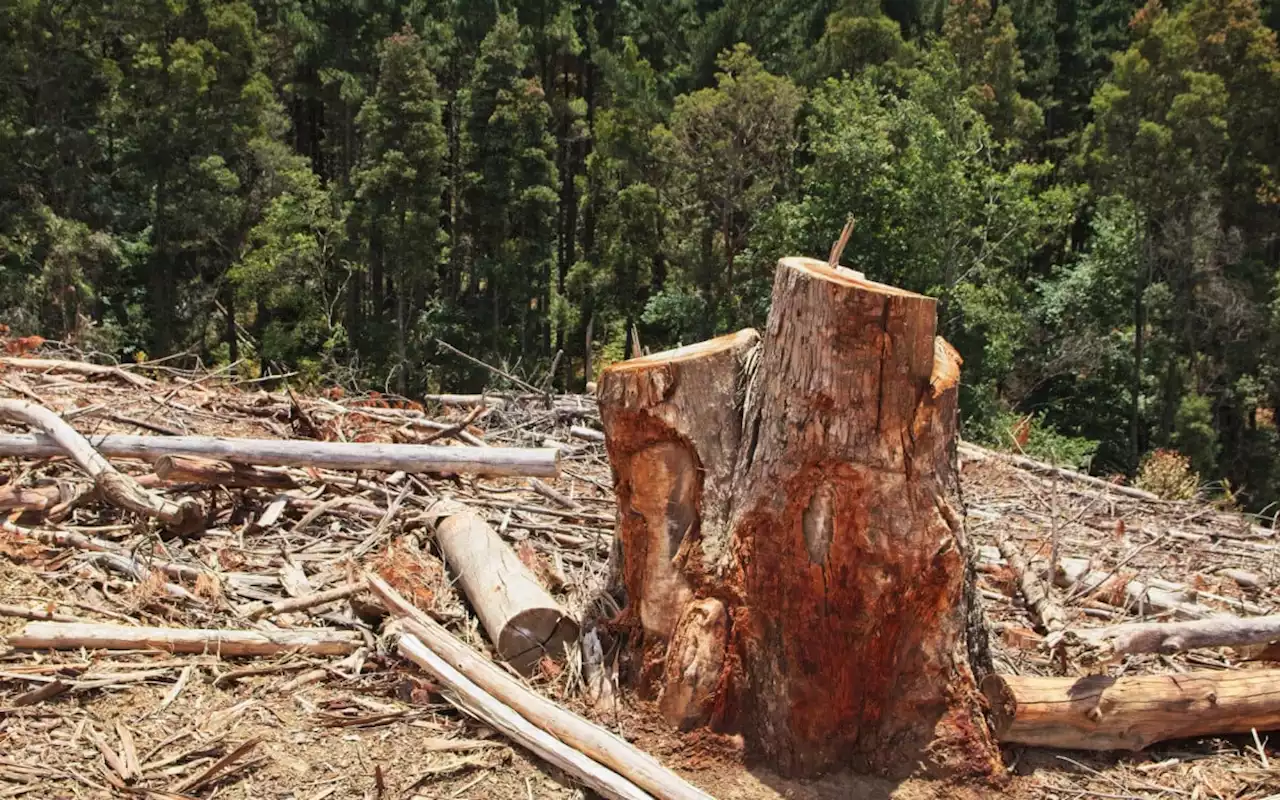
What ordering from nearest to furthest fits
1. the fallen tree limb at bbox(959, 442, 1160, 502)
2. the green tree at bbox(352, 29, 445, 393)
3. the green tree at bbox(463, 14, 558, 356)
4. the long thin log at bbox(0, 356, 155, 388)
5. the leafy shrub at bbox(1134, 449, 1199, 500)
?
the long thin log at bbox(0, 356, 155, 388) < the fallen tree limb at bbox(959, 442, 1160, 502) < the leafy shrub at bbox(1134, 449, 1199, 500) < the green tree at bbox(352, 29, 445, 393) < the green tree at bbox(463, 14, 558, 356)

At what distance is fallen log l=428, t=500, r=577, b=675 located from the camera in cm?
442

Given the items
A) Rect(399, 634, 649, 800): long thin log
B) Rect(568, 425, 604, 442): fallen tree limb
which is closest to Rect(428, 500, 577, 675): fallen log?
Rect(399, 634, 649, 800): long thin log

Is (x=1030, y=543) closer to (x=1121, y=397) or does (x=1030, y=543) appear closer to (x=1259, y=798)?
(x=1259, y=798)

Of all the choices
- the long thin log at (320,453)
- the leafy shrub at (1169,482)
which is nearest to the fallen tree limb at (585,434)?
the long thin log at (320,453)

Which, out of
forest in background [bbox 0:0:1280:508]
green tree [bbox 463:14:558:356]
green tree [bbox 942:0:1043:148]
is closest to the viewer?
forest in background [bbox 0:0:1280:508]

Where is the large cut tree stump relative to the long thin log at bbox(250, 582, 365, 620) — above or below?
above

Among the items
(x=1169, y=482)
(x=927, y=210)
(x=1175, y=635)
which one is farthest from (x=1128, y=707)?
(x=927, y=210)

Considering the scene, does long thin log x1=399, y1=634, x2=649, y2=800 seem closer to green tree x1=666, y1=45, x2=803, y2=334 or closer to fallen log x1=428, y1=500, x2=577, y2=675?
fallen log x1=428, y1=500, x2=577, y2=675

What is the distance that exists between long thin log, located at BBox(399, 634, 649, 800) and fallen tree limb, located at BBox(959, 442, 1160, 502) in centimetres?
601

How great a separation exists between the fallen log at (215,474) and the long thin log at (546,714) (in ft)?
5.52

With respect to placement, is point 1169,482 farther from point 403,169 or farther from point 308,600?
point 403,169

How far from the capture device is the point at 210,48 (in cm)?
2458

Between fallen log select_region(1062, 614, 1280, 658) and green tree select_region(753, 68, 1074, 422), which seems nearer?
fallen log select_region(1062, 614, 1280, 658)

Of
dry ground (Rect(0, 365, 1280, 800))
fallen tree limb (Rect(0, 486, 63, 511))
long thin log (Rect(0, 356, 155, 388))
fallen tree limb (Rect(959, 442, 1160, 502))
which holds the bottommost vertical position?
fallen tree limb (Rect(959, 442, 1160, 502))
